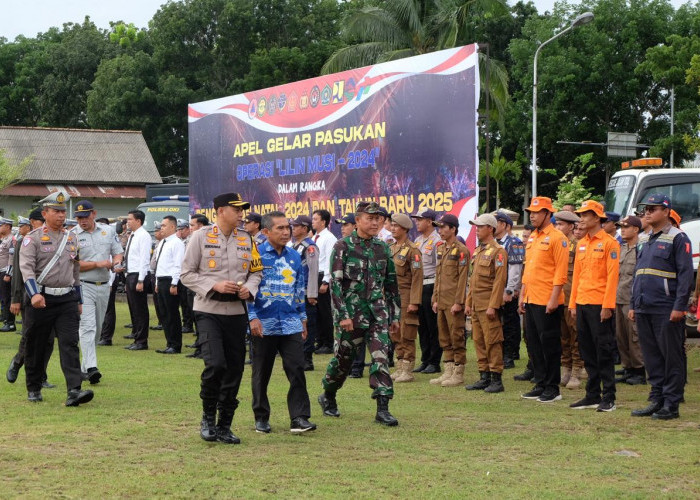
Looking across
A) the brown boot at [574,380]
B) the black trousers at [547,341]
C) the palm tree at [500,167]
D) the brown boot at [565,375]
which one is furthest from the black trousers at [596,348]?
the palm tree at [500,167]

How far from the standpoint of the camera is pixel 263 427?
8188 mm

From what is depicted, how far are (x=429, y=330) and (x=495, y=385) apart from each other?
1.92 meters

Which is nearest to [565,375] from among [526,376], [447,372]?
[526,376]

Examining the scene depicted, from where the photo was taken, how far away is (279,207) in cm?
1928

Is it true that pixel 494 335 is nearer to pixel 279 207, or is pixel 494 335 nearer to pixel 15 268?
pixel 15 268

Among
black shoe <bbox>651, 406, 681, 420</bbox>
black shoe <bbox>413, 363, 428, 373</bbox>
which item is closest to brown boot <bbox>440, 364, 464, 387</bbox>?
black shoe <bbox>413, 363, 428, 373</bbox>

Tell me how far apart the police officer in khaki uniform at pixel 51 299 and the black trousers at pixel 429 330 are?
14.8ft

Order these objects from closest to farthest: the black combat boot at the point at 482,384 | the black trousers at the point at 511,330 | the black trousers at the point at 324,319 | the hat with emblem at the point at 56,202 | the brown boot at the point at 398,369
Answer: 1. the hat with emblem at the point at 56,202
2. the black combat boot at the point at 482,384
3. the brown boot at the point at 398,369
4. the black trousers at the point at 511,330
5. the black trousers at the point at 324,319

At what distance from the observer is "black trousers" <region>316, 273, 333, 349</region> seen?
48.1 ft

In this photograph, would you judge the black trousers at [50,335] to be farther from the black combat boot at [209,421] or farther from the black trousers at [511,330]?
the black trousers at [511,330]

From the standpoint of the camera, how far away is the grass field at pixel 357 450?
6258 mm

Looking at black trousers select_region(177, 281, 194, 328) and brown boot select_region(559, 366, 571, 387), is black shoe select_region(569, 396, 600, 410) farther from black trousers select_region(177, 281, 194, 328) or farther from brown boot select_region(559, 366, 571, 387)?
black trousers select_region(177, 281, 194, 328)

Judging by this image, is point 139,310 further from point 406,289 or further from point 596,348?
point 596,348

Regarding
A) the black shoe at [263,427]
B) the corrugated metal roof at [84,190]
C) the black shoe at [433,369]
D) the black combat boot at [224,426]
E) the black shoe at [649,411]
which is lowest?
the black shoe at [433,369]
